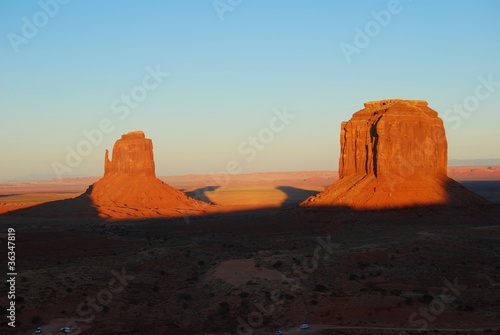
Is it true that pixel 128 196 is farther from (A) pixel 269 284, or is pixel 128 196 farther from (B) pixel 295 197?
(A) pixel 269 284

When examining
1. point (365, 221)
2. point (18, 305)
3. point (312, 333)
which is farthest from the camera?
point (365, 221)

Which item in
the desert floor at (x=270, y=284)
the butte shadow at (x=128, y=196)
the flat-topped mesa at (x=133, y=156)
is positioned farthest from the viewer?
the flat-topped mesa at (x=133, y=156)

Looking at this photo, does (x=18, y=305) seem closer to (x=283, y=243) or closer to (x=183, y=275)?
(x=183, y=275)

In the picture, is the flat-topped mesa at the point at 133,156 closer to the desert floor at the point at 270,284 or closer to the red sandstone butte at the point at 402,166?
the red sandstone butte at the point at 402,166

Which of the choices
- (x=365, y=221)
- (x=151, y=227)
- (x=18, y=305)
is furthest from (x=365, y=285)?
(x=151, y=227)

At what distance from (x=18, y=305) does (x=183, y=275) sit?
11483mm

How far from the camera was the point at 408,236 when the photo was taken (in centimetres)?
4706

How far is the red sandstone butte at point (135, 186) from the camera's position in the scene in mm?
95688

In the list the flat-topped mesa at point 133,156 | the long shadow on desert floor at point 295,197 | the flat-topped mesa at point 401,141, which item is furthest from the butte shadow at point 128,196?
the flat-topped mesa at point 401,141

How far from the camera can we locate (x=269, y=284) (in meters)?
29.1

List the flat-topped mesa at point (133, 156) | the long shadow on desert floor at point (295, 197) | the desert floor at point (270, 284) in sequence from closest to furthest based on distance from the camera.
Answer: the desert floor at point (270, 284) < the flat-topped mesa at point (133, 156) < the long shadow on desert floor at point (295, 197)

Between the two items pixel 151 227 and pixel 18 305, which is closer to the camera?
pixel 18 305

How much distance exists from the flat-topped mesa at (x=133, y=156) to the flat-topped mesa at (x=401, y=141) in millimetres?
46293

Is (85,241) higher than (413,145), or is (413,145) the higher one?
(413,145)
